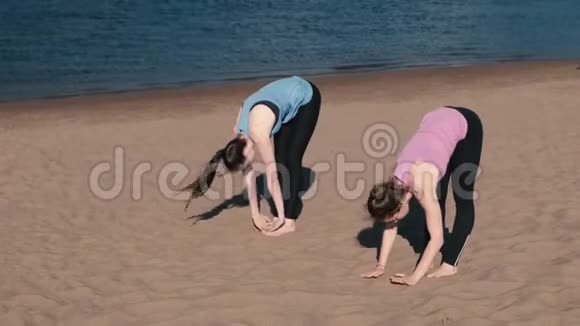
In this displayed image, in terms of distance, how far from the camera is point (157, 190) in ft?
26.2

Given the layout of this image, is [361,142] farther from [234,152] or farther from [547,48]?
[547,48]

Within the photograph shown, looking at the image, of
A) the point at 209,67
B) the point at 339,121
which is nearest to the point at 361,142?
the point at 339,121

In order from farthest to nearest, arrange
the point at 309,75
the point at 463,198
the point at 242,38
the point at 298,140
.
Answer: the point at 242,38, the point at 309,75, the point at 298,140, the point at 463,198

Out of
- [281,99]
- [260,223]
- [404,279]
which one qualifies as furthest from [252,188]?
[404,279]

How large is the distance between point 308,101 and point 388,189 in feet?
5.78

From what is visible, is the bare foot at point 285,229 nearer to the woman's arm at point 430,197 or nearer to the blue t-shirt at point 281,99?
the blue t-shirt at point 281,99

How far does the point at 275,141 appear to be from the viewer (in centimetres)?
642

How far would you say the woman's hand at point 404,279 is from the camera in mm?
4941

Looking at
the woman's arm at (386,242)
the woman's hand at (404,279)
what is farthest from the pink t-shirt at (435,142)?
the woman's hand at (404,279)

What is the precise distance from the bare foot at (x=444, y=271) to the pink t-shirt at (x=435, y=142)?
0.70 metres

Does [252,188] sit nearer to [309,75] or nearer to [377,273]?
[377,273]

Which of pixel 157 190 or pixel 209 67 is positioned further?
pixel 209 67

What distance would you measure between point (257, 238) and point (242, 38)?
55.9 ft

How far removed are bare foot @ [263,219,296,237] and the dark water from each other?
9.82 meters
